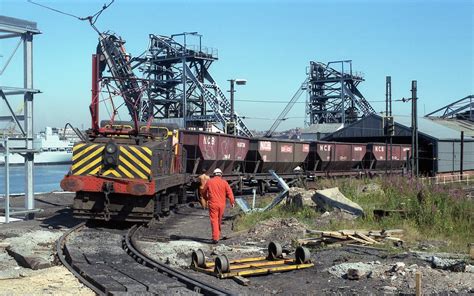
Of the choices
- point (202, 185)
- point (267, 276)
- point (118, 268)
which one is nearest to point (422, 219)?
point (267, 276)

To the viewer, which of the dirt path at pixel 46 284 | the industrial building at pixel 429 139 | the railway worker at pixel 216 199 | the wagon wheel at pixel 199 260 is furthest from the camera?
the industrial building at pixel 429 139

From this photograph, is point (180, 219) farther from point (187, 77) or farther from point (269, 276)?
point (187, 77)

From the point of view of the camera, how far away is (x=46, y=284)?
7.20 meters

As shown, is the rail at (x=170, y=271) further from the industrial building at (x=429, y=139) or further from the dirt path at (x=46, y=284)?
the industrial building at (x=429, y=139)

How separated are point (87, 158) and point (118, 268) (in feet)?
17.4

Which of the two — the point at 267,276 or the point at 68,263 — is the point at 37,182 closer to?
the point at 68,263

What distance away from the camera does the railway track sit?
269 inches

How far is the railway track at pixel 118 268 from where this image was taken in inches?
269

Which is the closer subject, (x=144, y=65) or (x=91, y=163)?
(x=91, y=163)

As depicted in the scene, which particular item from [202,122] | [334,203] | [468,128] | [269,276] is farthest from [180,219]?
[202,122]

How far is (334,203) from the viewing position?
14273 mm

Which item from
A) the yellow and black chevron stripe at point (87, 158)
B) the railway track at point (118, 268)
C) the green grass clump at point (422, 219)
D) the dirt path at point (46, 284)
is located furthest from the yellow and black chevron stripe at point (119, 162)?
the dirt path at point (46, 284)

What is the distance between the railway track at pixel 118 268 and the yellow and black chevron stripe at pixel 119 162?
1582 millimetres

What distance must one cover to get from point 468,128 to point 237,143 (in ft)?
139
